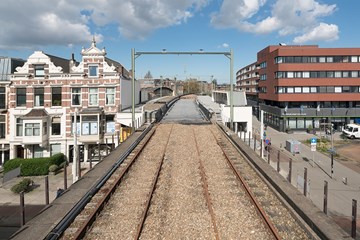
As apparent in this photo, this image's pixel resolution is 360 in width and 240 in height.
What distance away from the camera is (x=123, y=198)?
959 cm

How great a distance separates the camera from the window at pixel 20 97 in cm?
3347

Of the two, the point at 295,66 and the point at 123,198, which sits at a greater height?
the point at 295,66

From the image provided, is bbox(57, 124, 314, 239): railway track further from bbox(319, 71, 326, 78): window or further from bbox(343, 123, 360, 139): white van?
bbox(319, 71, 326, 78): window

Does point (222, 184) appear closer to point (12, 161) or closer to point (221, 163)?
point (221, 163)

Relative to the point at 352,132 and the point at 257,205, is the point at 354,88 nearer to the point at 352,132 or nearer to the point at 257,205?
the point at 352,132

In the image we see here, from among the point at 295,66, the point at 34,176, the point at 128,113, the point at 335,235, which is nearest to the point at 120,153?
the point at 335,235

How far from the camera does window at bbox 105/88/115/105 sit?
34.0 m

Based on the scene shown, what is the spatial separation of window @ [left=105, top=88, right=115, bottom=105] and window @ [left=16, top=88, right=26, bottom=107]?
9.52m

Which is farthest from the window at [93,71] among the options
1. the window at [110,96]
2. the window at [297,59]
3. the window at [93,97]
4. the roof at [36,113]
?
the window at [297,59]

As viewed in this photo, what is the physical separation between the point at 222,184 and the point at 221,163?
10.2 ft

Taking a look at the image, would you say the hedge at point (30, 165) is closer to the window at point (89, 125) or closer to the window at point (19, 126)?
the window at point (19, 126)

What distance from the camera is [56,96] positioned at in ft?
111

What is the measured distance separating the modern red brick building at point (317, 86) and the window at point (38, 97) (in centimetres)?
3891

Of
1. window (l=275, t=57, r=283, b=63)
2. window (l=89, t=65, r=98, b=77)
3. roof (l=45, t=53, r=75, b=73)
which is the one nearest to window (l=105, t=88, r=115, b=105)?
window (l=89, t=65, r=98, b=77)
